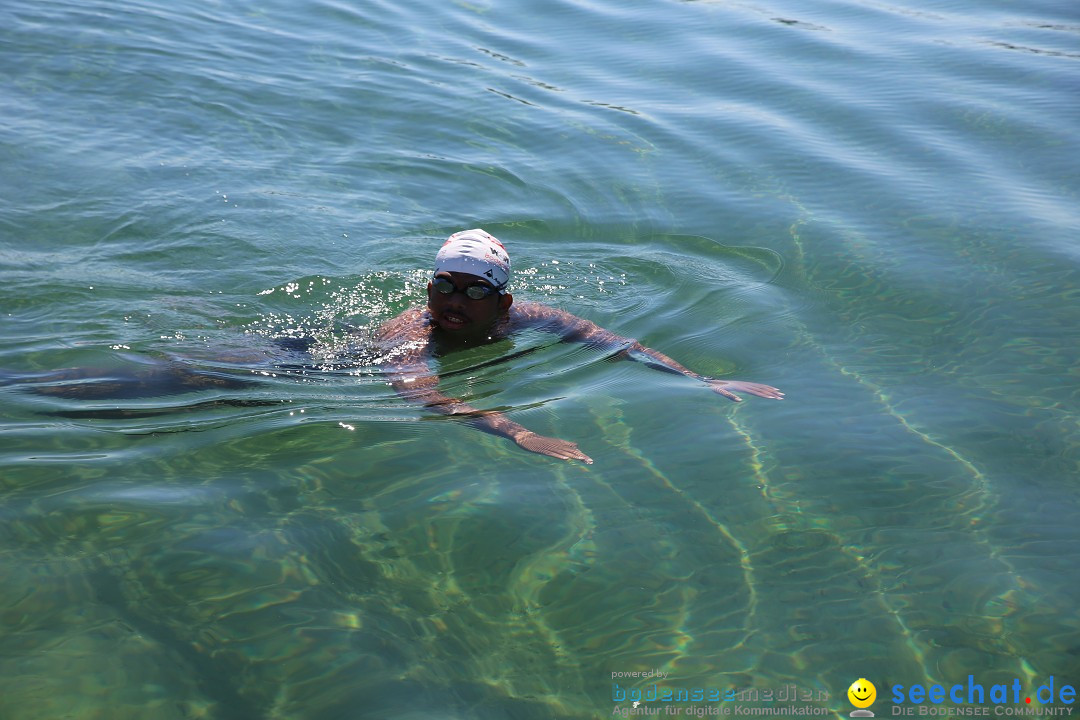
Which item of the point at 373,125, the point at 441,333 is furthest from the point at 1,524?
the point at 373,125

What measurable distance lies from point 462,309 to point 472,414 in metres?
1.26

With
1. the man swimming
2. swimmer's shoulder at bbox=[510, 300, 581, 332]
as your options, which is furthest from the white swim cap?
swimmer's shoulder at bbox=[510, 300, 581, 332]

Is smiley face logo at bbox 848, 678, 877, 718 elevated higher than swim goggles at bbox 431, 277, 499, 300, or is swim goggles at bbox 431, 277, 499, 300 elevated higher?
swim goggles at bbox 431, 277, 499, 300

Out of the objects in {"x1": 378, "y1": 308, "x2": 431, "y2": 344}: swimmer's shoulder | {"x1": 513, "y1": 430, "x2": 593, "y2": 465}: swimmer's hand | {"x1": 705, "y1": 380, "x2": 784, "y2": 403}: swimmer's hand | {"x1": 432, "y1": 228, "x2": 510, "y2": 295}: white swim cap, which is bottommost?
{"x1": 378, "y1": 308, "x2": 431, "y2": 344}: swimmer's shoulder

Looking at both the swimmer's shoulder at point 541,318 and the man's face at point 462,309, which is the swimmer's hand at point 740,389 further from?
the man's face at point 462,309

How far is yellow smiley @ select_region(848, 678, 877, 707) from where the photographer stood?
3471 millimetres

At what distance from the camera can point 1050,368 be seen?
587 cm

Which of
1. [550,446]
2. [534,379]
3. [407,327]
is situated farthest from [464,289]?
[550,446]

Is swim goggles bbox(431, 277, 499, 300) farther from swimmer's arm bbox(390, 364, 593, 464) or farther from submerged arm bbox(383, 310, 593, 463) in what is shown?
swimmer's arm bbox(390, 364, 593, 464)

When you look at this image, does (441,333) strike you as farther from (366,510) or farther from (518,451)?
(366,510)

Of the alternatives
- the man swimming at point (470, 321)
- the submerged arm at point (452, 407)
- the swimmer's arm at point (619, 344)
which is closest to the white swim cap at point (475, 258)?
the man swimming at point (470, 321)

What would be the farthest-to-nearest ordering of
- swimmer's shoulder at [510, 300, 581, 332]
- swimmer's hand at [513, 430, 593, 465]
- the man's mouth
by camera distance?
swimmer's shoulder at [510, 300, 581, 332]
the man's mouth
swimmer's hand at [513, 430, 593, 465]

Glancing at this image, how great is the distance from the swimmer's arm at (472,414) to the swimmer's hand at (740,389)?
104 centimetres

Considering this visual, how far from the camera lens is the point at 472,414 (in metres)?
5.20
